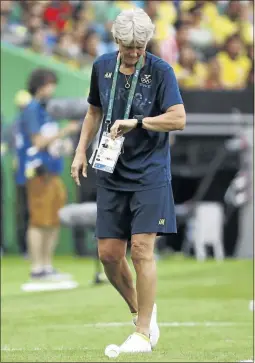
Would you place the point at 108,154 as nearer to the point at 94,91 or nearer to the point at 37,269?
the point at 94,91

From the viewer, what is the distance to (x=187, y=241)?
16562mm

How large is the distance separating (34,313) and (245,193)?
5845 millimetres

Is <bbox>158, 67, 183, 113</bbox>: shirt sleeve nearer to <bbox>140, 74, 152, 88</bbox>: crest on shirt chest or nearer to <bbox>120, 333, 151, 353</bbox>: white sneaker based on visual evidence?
<bbox>140, 74, 152, 88</bbox>: crest on shirt chest

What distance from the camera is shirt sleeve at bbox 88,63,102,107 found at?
24.4 feet

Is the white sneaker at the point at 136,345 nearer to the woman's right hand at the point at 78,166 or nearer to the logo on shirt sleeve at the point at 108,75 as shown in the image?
the woman's right hand at the point at 78,166

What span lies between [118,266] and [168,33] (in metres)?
11.6

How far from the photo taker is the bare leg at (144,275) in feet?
23.8

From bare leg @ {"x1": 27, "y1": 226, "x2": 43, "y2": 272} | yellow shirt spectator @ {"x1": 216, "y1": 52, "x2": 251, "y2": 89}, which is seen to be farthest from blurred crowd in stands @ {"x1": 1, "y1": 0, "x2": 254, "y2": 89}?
bare leg @ {"x1": 27, "y1": 226, "x2": 43, "y2": 272}

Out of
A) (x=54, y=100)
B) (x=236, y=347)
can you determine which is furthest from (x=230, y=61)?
(x=236, y=347)

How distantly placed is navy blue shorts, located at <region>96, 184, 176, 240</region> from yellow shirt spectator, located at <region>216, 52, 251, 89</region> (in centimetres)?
1123

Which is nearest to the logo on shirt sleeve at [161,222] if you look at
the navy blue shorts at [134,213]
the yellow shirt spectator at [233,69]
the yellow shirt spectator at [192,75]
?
the navy blue shorts at [134,213]

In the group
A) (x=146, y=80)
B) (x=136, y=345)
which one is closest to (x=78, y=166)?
(x=146, y=80)

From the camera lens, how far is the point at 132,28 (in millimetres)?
6992

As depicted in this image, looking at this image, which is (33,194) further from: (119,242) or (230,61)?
(119,242)
